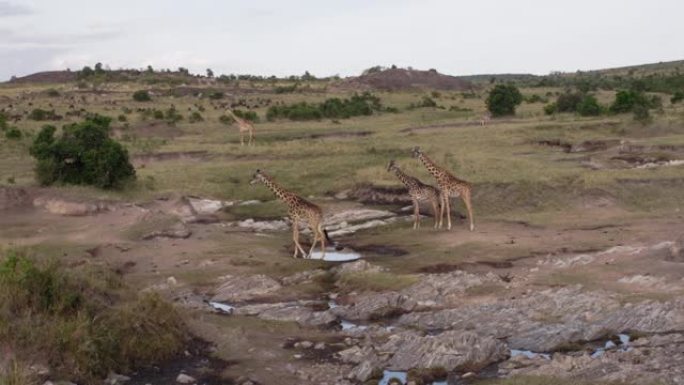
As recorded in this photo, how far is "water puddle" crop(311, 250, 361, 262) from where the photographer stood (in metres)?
21.9

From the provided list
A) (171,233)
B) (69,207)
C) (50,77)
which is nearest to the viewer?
(171,233)

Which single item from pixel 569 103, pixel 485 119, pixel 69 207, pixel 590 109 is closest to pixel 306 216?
pixel 69 207

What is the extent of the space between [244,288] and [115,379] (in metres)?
6.31

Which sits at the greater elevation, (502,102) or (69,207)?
(502,102)

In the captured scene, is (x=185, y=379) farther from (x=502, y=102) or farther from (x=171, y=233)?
(x=502, y=102)

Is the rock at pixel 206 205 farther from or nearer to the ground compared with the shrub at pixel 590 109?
nearer to the ground

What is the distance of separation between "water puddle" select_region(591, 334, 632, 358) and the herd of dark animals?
927 centimetres

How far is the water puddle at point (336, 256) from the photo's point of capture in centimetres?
2194

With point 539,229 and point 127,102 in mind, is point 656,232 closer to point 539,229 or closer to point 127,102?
point 539,229

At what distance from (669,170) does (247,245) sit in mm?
15236

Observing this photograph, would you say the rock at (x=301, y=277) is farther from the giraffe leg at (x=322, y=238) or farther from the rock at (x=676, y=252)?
the rock at (x=676, y=252)

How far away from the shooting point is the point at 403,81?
345 feet

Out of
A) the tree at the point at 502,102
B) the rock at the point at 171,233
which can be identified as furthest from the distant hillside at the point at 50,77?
the rock at the point at 171,233

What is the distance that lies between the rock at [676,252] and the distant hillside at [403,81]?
256 feet
